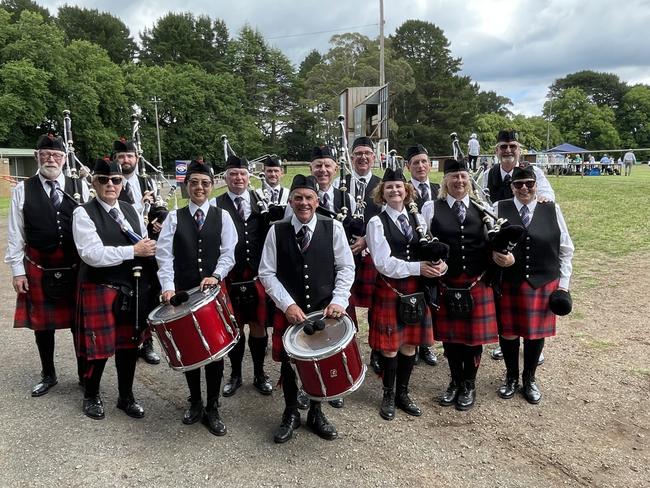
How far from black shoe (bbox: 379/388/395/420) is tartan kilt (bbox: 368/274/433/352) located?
12.7 inches

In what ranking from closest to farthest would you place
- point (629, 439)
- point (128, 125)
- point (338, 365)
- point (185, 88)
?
point (338, 365), point (629, 439), point (128, 125), point (185, 88)

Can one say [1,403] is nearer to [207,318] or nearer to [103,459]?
[103,459]

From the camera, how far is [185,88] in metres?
43.8

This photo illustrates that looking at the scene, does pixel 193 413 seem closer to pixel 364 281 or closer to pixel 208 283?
pixel 208 283

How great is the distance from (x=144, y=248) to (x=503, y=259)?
236cm

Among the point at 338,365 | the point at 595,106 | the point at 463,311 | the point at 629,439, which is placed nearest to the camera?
the point at 338,365

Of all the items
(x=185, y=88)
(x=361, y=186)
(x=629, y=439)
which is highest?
(x=185, y=88)

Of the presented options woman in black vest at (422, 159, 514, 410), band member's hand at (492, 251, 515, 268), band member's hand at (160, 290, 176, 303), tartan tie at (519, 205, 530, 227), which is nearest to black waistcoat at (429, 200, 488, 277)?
woman in black vest at (422, 159, 514, 410)

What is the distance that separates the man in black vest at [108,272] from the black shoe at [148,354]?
3.43 feet

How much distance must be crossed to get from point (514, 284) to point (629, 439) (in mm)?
1166

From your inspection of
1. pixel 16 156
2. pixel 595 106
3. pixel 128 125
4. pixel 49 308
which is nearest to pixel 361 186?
pixel 49 308

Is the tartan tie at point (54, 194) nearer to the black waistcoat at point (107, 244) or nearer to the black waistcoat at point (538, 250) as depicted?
the black waistcoat at point (107, 244)

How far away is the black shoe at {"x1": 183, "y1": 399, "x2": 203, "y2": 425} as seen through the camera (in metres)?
3.38

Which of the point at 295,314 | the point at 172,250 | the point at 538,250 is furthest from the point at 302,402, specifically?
the point at 538,250
